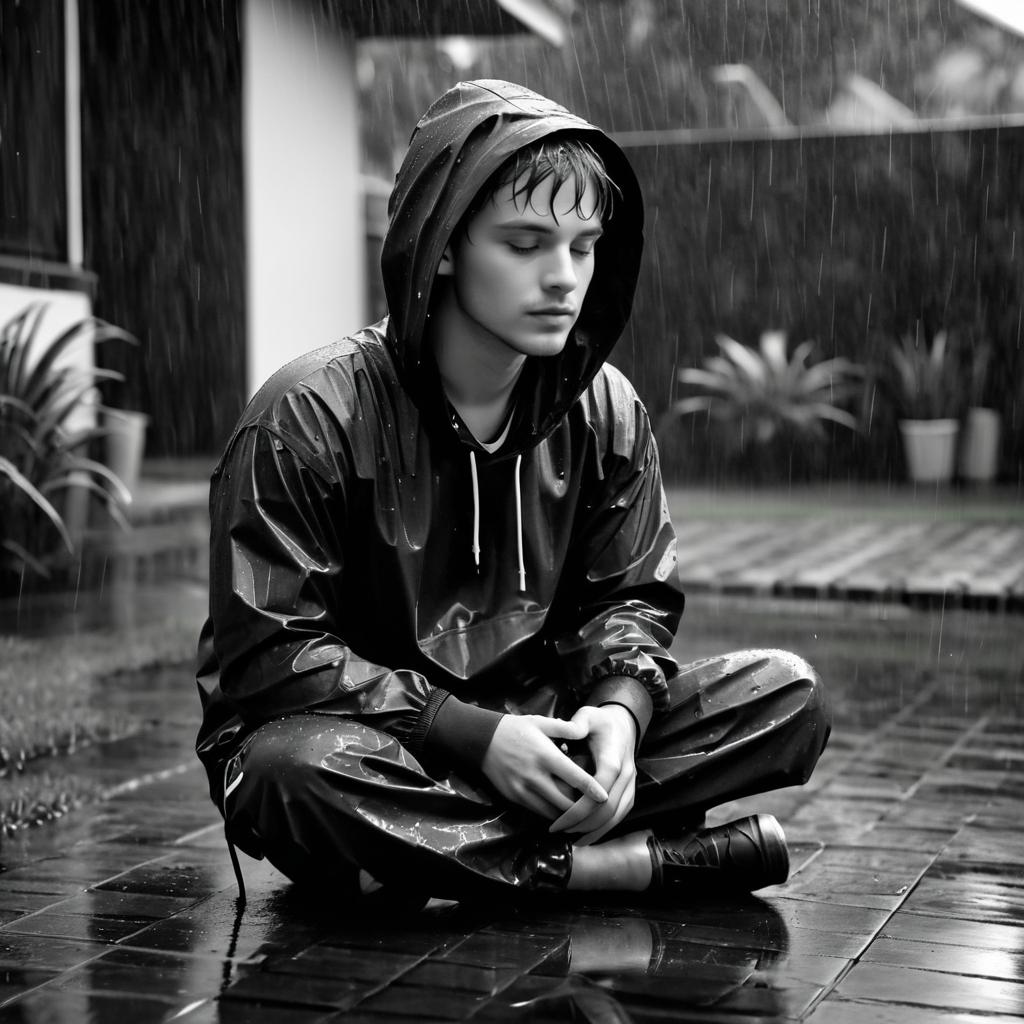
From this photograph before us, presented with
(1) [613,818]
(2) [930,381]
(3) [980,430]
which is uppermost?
(1) [613,818]

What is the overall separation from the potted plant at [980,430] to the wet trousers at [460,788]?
36.5 feet

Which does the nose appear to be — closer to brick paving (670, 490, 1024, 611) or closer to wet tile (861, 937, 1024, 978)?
wet tile (861, 937, 1024, 978)

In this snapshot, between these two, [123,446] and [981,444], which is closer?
[123,446]

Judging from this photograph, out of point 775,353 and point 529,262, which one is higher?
point 529,262

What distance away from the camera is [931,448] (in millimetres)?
13969

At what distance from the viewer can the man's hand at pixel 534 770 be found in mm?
2943

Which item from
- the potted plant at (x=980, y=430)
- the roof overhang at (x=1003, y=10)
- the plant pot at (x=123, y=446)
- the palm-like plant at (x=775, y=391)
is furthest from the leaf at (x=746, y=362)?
the roof overhang at (x=1003, y=10)

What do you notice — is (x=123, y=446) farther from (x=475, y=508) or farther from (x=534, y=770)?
(x=534, y=770)

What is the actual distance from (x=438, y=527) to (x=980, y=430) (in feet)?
37.4

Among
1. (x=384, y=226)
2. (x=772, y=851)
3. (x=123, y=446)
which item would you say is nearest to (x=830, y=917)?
(x=772, y=851)

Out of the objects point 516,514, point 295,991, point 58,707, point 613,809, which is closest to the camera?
point 295,991

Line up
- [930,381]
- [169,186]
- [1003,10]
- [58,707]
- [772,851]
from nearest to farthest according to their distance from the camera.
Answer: [772,851] < [58,707] < [169,186] < [930,381] < [1003,10]

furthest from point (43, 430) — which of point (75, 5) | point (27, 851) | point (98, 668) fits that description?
point (27, 851)

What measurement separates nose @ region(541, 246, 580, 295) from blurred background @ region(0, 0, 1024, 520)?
5.92 m
